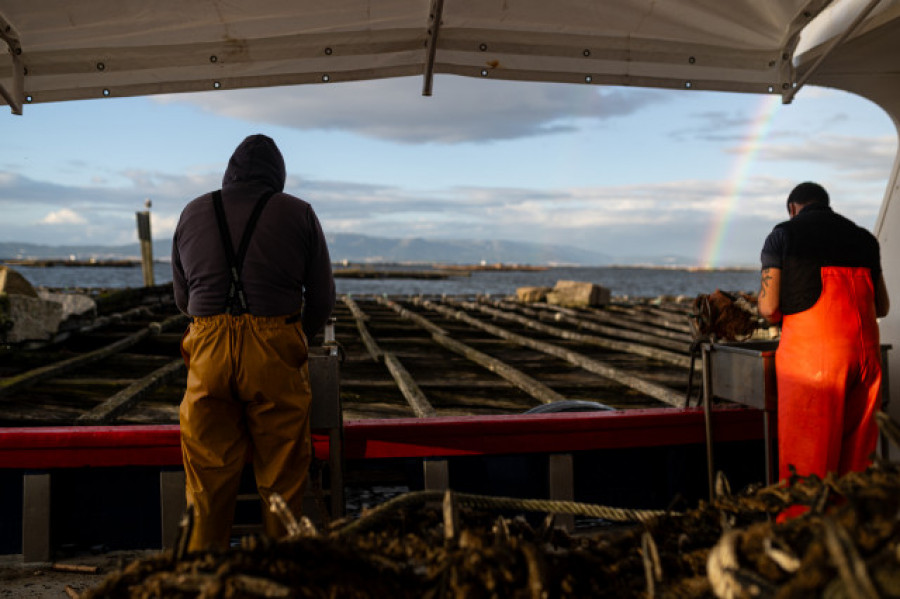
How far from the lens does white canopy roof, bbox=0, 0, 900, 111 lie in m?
4.49

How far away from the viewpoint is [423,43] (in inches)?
191

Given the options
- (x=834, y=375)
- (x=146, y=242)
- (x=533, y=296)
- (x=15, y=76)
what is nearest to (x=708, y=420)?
(x=834, y=375)

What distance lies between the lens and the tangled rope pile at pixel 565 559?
1.26 metres

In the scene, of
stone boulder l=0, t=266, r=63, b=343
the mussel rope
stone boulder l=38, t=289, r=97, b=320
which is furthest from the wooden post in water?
the mussel rope

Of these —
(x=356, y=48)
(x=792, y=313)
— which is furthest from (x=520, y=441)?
(x=356, y=48)

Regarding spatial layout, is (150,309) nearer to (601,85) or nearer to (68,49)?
(68,49)

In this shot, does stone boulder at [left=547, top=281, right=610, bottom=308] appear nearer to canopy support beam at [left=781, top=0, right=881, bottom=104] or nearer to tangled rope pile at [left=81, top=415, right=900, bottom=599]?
canopy support beam at [left=781, top=0, right=881, bottom=104]

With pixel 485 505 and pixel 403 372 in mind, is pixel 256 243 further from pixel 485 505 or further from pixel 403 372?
pixel 403 372

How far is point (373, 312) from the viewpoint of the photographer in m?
18.2

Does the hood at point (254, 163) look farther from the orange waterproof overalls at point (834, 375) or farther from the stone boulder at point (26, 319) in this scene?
the stone boulder at point (26, 319)

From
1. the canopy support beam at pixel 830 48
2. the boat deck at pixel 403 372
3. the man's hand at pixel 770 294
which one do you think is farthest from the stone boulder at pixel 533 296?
the man's hand at pixel 770 294

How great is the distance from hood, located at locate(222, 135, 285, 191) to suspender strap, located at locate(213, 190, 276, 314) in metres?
0.14

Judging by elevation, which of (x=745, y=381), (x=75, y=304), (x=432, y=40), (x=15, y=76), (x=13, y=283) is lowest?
(x=745, y=381)

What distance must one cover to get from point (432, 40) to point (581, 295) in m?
17.9
